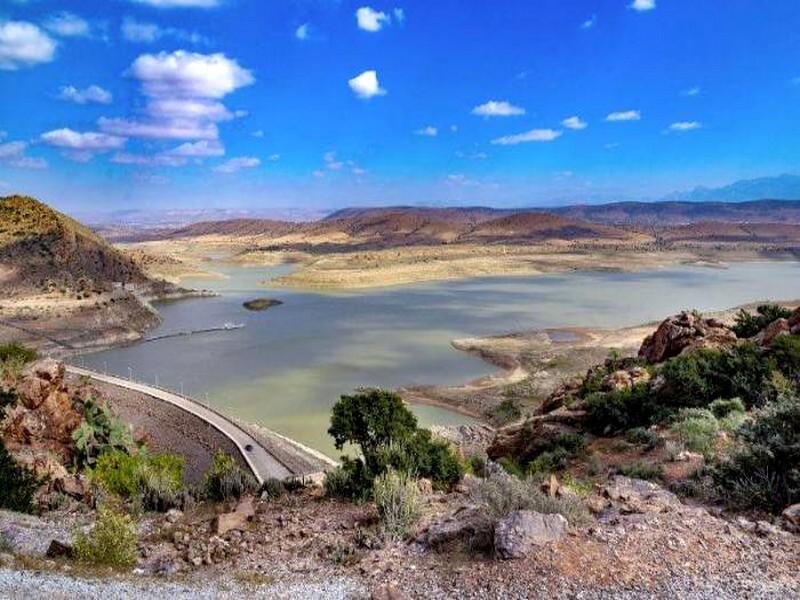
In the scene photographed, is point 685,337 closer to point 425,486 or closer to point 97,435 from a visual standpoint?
point 425,486

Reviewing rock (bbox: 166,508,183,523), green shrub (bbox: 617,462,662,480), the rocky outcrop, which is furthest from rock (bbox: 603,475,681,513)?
the rocky outcrop

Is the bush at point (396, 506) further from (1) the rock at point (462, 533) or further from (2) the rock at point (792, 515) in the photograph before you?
(2) the rock at point (792, 515)

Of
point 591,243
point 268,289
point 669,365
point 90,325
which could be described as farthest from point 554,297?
point 591,243

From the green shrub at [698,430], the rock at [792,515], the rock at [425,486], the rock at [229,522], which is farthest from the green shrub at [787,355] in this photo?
the rock at [229,522]

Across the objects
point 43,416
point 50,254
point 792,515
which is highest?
point 50,254

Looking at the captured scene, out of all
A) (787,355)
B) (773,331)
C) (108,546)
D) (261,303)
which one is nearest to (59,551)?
(108,546)

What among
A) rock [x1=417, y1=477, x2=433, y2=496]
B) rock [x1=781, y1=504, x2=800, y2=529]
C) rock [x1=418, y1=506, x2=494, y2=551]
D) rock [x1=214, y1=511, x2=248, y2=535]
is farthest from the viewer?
rock [x1=417, y1=477, x2=433, y2=496]

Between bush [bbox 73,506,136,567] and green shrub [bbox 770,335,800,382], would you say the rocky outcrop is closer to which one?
bush [bbox 73,506,136,567]
